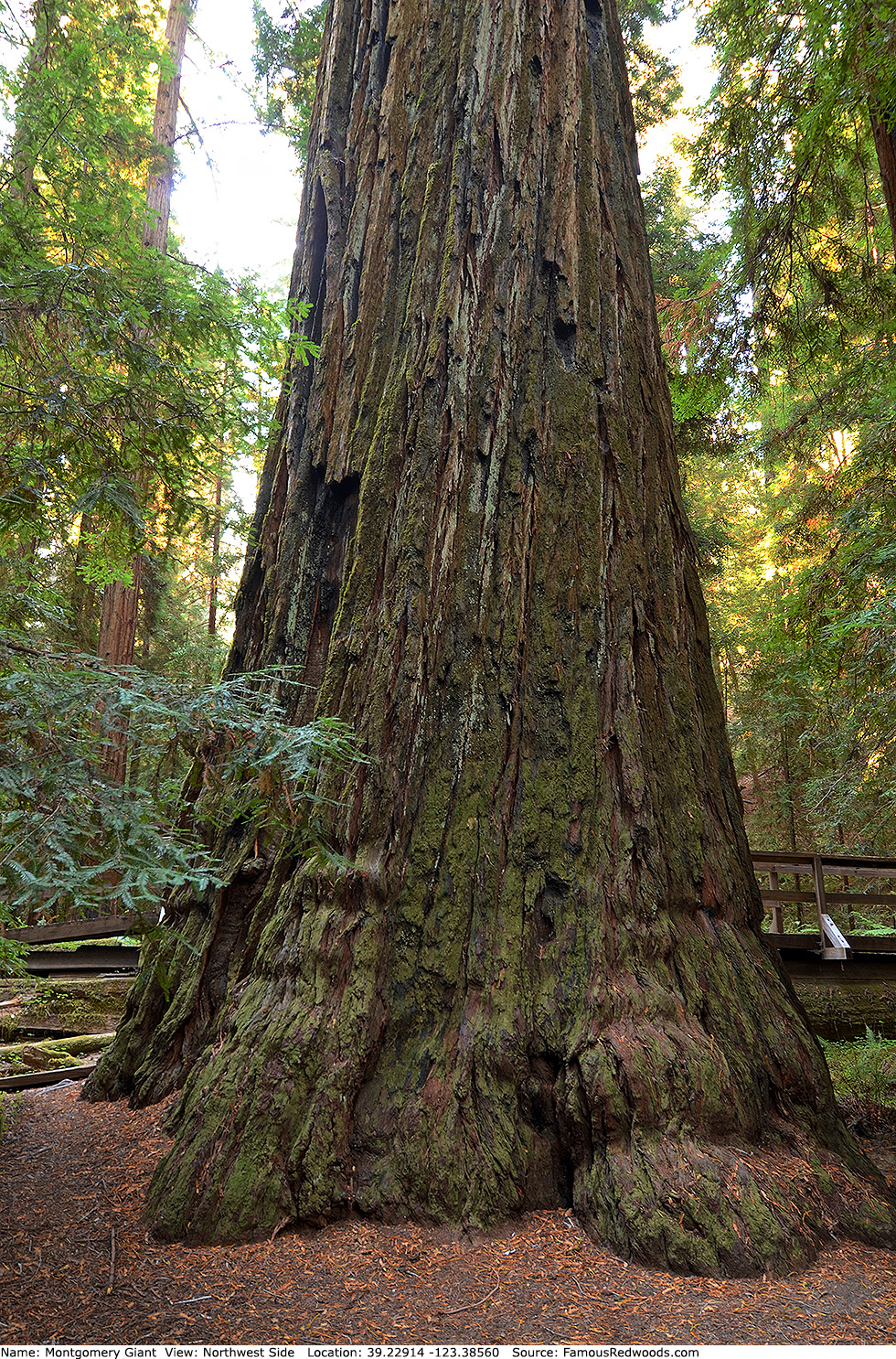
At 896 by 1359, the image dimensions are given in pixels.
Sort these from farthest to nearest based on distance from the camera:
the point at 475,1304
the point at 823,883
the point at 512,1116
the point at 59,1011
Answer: the point at 823,883 → the point at 59,1011 → the point at 512,1116 → the point at 475,1304

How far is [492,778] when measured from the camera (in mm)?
3477

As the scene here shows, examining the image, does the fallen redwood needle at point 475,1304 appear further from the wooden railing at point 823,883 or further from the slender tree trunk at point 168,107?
the slender tree trunk at point 168,107

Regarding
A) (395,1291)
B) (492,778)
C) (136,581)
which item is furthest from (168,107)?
(395,1291)

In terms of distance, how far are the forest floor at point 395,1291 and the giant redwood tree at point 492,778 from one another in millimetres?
116

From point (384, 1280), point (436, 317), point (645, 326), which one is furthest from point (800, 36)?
point (384, 1280)

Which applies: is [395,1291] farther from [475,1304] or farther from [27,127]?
[27,127]

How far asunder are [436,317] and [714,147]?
4306 millimetres

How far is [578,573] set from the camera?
3742 millimetres

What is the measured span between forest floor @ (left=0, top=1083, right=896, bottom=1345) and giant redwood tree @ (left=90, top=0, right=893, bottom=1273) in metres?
0.12

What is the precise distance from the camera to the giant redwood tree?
2.91 m

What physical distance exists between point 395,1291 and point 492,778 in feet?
6.03

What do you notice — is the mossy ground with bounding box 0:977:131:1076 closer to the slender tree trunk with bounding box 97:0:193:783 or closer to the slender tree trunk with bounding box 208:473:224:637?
the slender tree trunk with bounding box 97:0:193:783

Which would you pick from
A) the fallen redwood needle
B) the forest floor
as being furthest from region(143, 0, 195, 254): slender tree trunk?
the fallen redwood needle

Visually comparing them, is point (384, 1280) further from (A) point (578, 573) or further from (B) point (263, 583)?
(B) point (263, 583)
